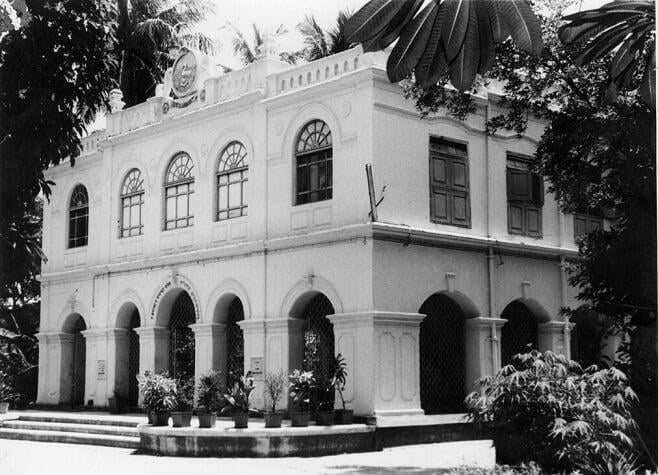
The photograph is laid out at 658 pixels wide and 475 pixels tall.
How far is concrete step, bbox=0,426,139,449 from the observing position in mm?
18766

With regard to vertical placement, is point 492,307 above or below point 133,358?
above

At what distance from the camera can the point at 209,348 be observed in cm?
2105

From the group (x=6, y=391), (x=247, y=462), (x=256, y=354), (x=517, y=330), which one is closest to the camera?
(x=247, y=462)

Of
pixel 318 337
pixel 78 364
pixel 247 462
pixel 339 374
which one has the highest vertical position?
pixel 318 337

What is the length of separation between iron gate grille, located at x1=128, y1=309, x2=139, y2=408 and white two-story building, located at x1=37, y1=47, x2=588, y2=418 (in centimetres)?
5

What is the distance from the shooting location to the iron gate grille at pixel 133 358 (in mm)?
23875

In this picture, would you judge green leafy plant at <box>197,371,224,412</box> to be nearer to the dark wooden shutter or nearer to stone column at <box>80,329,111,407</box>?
stone column at <box>80,329,111,407</box>

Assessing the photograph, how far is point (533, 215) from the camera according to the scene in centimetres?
2122

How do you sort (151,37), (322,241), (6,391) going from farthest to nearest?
(151,37)
(6,391)
(322,241)

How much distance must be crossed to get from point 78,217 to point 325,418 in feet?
39.2

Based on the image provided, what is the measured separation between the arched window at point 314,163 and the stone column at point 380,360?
269 centimetres

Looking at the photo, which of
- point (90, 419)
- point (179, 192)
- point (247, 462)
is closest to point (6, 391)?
point (90, 419)

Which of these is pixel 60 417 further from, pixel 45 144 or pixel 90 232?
pixel 45 144

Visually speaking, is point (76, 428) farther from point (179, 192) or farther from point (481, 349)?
point (481, 349)
